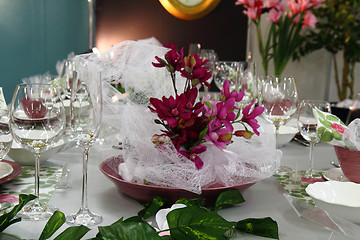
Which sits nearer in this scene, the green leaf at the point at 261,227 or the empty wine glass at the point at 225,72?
the green leaf at the point at 261,227

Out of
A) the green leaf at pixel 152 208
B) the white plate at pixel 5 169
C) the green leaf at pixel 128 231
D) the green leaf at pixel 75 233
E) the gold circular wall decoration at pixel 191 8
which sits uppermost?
the gold circular wall decoration at pixel 191 8

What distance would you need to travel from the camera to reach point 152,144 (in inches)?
37.0

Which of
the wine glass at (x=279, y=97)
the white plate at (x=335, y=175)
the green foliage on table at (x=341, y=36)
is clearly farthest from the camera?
the green foliage on table at (x=341, y=36)

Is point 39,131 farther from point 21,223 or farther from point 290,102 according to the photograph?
point 290,102

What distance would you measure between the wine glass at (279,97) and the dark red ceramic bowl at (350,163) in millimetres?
249

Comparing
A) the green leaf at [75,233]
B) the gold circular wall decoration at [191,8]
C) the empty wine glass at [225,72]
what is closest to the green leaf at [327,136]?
the green leaf at [75,233]

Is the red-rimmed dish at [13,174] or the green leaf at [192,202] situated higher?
the green leaf at [192,202]

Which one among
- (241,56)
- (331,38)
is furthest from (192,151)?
(331,38)

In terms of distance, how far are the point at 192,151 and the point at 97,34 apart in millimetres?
3155

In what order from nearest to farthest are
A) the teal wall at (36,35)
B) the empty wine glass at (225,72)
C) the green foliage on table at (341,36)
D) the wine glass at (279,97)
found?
the wine glass at (279,97) → the empty wine glass at (225,72) → the teal wall at (36,35) → the green foliage on table at (341,36)

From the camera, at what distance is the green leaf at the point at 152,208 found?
2.67 feet

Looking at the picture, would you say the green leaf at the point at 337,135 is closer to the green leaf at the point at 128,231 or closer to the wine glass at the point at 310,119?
the wine glass at the point at 310,119

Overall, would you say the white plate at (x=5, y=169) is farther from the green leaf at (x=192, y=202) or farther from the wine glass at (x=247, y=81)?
the wine glass at (x=247, y=81)

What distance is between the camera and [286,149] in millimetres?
1482
